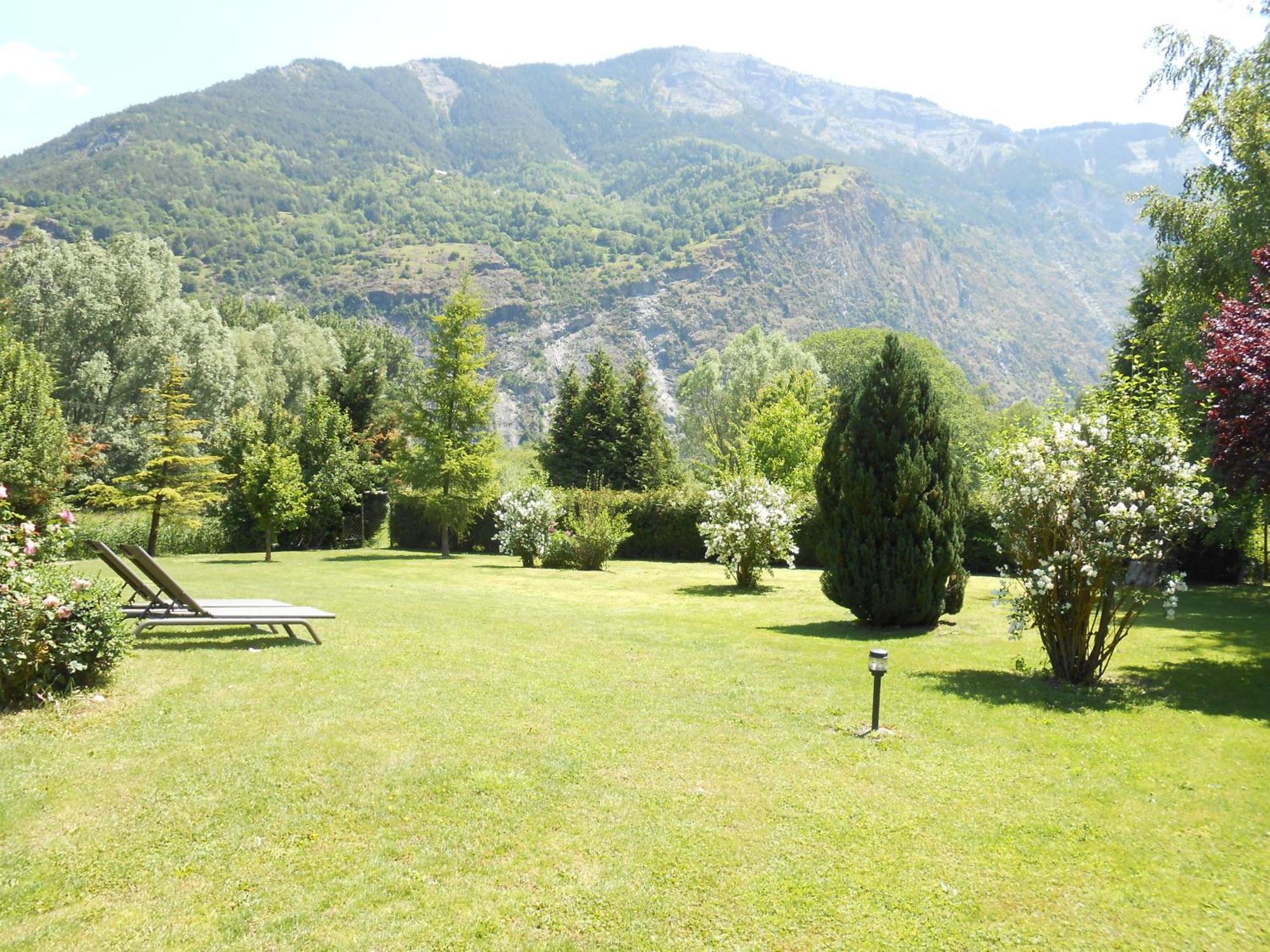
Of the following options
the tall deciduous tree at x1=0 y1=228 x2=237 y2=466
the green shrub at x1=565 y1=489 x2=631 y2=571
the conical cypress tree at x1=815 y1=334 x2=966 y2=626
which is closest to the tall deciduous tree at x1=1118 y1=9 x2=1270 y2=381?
the conical cypress tree at x1=815 y1=334 x2=966 y2=626

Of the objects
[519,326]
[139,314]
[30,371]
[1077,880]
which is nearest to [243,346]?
[139,314]

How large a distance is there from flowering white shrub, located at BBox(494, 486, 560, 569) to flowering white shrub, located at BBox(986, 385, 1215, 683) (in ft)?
60.5

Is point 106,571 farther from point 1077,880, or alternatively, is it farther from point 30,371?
point 1077,880

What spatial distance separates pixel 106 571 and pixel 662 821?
747 inches

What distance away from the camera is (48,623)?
6855 millimetres

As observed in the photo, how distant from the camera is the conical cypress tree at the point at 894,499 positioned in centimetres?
1234

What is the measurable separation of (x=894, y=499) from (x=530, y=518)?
1597cm

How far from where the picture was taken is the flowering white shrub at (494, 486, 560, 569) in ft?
86.5

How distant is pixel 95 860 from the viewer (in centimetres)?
456

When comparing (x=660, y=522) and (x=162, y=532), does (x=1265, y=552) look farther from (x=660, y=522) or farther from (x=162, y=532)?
(x=162, y=532)

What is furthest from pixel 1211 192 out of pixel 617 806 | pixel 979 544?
pixel 617 806

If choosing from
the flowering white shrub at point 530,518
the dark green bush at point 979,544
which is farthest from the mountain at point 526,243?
the dark green bush at point 979,544

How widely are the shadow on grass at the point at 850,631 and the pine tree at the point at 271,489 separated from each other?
21116mm

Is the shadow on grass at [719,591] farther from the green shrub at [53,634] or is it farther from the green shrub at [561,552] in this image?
the green shrub at [53,634]
